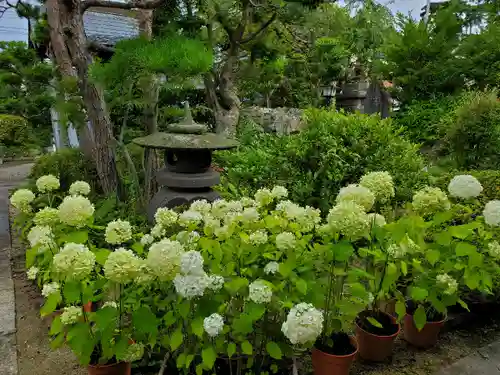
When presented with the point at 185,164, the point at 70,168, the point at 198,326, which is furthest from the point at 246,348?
the point at 70,168

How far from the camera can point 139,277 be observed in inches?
53.7

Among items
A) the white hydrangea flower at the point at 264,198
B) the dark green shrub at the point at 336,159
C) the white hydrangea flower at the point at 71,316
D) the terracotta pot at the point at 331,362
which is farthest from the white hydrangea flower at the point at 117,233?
the dark green shrub at the point at 336,159

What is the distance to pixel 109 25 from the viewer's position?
7648 mm

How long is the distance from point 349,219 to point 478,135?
436 cm

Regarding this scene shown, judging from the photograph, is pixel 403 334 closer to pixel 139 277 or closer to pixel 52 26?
pixel 139 277

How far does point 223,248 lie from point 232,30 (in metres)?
5.43

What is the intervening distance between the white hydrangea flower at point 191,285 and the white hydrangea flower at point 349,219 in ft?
A: 1.76

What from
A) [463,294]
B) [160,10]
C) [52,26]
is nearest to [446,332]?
[463,294]

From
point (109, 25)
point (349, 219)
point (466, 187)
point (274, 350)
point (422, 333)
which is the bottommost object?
point (422, 333)

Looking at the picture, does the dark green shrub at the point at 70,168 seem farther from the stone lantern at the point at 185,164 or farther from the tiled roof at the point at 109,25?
the tiled roof at the point at 109,25

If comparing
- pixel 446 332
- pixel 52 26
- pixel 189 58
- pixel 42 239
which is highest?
pixel 52 26

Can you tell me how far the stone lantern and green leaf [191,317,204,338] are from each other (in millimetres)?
1807

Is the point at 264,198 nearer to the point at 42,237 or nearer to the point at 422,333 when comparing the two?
the point at 42,237

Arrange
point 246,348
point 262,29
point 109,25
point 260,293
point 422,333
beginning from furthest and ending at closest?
point 109,25 < point 262,29 < point 422,333 < point 246,348 < point 260,293
